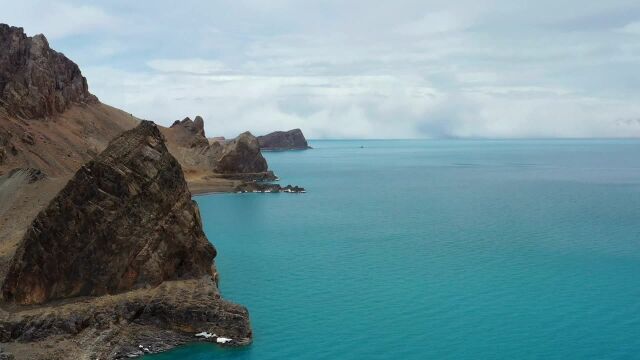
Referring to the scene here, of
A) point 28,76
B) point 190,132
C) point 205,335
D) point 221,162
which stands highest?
point 28,76

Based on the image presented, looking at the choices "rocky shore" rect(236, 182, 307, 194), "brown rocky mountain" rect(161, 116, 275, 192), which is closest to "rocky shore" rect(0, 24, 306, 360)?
"rocky shore" rect(236, 182, 307, 194)

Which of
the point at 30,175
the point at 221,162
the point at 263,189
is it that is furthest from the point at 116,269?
the point at 221,162

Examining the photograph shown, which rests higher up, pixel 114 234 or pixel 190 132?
pixel 190 132

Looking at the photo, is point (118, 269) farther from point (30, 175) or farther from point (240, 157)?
point (240, 157)

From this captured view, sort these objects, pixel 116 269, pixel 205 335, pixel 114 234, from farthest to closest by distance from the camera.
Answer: pixel 114 234
pixel 116 269
pixel 205 335

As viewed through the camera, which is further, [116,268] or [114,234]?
[114,234]

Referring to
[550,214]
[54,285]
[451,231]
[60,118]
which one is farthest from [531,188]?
[54,285]

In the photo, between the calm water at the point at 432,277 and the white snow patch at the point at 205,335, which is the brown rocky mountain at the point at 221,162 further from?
the white snow patch at the point at 205,335

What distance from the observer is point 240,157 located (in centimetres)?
14612

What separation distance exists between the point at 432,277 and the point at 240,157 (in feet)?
314

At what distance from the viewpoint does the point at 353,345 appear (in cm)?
3903

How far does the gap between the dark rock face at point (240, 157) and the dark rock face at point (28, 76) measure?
3642 centimetres

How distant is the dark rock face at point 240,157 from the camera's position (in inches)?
5714

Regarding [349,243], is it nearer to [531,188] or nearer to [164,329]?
[164,329]
